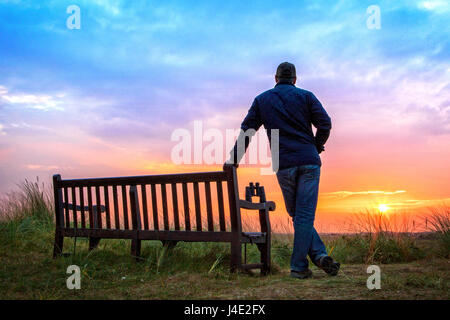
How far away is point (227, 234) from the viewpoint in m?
6.21

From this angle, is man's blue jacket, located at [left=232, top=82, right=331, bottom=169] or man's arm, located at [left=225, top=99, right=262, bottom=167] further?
man's arm, located at [left=225, top=99, right=262, bottom=167]

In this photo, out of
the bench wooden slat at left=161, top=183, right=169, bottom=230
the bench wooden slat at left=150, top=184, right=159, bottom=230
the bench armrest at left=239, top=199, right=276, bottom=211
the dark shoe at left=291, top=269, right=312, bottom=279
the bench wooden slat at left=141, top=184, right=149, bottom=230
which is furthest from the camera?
the bench wooden slat at left=141, top=184, right=149, bottom=230

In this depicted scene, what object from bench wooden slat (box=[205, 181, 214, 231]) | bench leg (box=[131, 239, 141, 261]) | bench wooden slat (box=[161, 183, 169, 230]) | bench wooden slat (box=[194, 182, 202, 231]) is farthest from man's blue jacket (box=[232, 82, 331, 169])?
bench leg (box=[131, 239, 141, 261])

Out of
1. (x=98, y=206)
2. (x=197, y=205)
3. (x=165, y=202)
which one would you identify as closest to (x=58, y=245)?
(x=98, y=206)

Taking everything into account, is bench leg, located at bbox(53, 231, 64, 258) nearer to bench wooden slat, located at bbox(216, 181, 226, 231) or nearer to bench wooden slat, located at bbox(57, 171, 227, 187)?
bench wooden slat, located at bbox(57, 171, 227, 187)

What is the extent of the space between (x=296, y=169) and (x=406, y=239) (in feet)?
15.6

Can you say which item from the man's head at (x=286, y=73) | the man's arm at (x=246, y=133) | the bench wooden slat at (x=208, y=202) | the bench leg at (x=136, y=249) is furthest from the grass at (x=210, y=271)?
the man's head at (x=286, y=73)

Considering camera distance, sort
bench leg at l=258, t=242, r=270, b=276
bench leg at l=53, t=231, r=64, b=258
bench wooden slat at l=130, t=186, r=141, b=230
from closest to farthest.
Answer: bench leg at l=258, t=242, r=270, b=276, bench wooden slat at l=130, t=186, r=141, b=230, bench leg at l=53, t=231, r=64, b=258

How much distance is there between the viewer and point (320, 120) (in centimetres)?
605

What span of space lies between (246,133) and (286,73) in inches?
37.3

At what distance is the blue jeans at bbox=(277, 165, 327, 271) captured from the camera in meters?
5.89

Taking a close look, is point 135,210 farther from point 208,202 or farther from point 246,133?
point 246,133

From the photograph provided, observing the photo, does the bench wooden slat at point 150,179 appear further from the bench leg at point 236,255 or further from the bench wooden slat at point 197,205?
the bench leg at point 236,255
